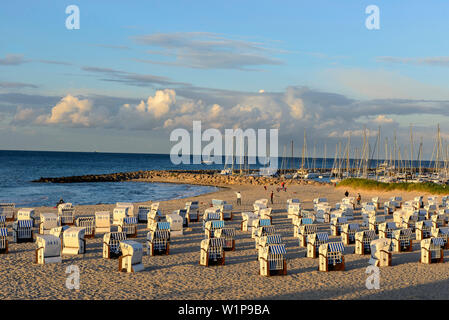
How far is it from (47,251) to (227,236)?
7415mm

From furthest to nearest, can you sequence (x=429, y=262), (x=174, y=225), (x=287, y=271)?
(x=174, y=225) → (x=429, y=262) → (x=287, y=271)

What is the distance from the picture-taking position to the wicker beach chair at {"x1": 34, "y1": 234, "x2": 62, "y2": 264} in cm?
1662

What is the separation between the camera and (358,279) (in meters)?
14.9

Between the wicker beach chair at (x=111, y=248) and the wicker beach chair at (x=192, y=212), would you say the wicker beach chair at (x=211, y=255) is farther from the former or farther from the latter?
the wicker beach chair at (x=192, y=212)

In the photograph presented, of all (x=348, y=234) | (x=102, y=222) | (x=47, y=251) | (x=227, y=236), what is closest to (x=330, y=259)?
(x=227, y=236)

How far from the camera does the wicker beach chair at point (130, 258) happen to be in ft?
51.0

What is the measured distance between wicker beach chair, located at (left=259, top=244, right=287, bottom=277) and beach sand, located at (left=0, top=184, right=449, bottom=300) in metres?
0.29

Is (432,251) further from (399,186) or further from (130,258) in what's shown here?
(399,186)

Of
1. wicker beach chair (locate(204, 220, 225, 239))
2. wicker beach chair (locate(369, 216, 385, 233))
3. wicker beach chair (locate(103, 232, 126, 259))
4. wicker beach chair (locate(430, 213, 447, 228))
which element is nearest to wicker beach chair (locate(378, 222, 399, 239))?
wicker beach chair (locate(369, 216, 385, 233))

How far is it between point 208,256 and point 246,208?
1862 centimetres

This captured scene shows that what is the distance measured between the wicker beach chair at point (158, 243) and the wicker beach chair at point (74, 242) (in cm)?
274

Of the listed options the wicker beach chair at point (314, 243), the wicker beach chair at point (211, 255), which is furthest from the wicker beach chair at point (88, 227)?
the wicker beach chair at point (314, 243)
